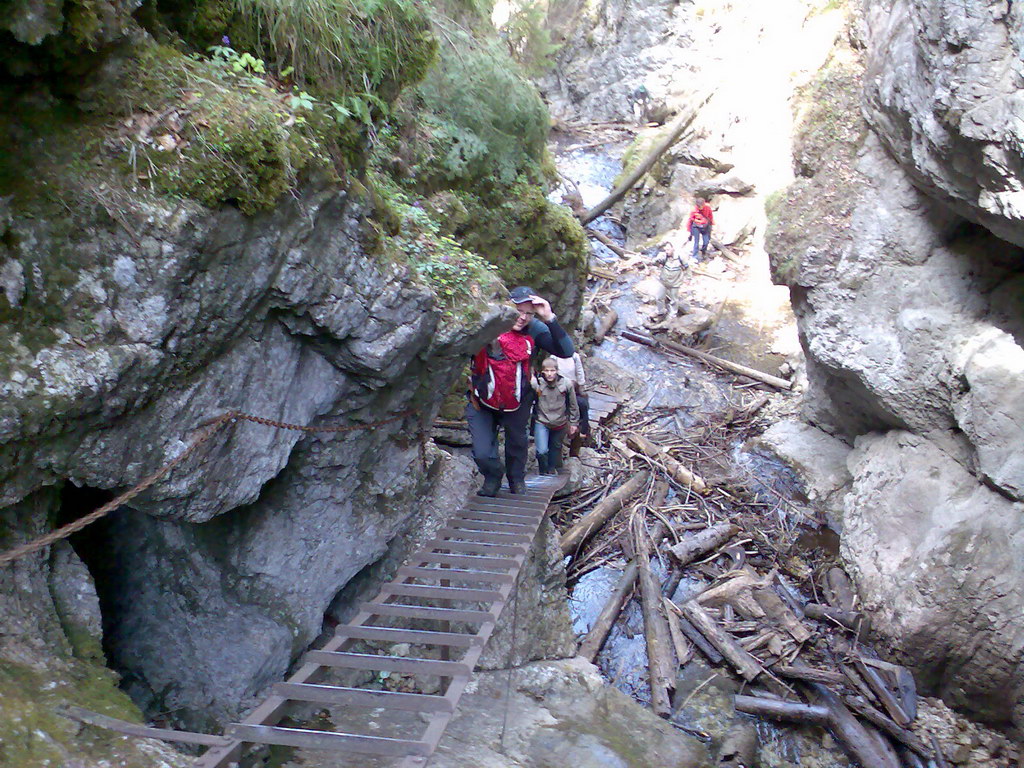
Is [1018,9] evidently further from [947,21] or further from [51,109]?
[51,109]

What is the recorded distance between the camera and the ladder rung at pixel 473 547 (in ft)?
19.3

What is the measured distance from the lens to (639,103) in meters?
27.2

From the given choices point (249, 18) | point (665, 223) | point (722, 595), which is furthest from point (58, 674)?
point (665, 223)

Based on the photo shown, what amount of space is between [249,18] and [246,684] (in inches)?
188

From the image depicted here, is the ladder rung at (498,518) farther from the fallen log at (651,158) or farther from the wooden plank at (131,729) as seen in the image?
the fallen log at (651,158)

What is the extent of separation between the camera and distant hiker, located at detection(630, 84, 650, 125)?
26.6 metres

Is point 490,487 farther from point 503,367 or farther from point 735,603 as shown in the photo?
point 735,603

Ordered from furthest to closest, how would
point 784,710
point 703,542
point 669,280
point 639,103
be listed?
point 639,103, point 669,280, point 703,542, point 784,710

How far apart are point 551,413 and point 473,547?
2695mm

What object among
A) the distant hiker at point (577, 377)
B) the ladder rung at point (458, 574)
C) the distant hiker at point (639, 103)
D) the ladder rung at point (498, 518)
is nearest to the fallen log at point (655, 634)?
the distant hiker at point (577, 377)

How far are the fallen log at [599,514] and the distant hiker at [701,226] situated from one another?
8920 millimetres

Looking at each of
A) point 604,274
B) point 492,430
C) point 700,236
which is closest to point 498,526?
point 492,430

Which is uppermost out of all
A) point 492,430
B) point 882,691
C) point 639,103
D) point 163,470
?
point 639,103

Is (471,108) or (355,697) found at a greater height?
(471,108)
